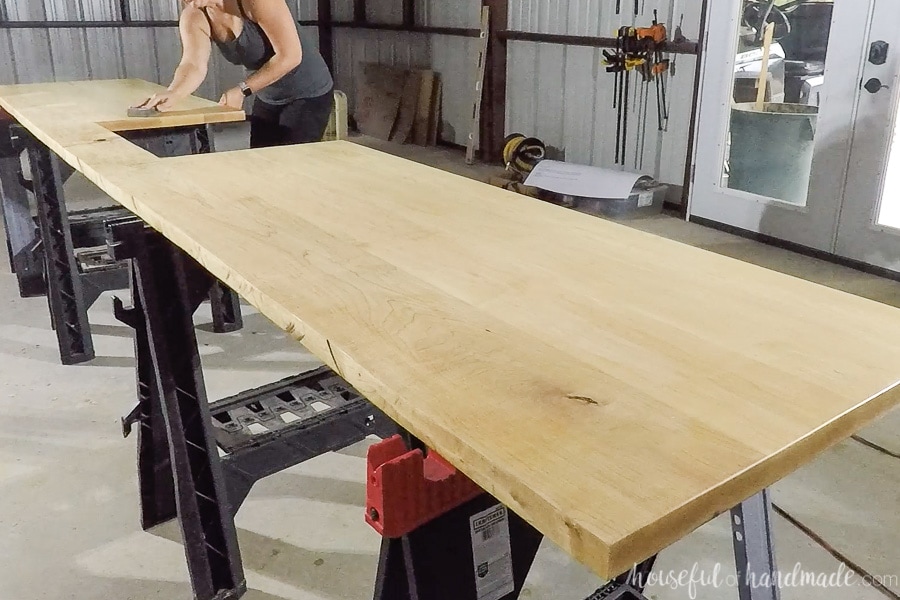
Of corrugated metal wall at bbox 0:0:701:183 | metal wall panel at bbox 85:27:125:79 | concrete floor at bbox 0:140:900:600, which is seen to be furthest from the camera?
metal wall panel at bbox 85:27:125:79

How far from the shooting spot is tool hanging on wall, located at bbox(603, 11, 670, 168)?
488 centimetres

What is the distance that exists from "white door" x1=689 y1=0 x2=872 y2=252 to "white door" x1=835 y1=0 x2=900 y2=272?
4 centimetres

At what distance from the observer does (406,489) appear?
87 cm

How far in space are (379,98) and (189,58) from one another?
16.5 ft

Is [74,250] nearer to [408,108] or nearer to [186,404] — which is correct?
[186,404]

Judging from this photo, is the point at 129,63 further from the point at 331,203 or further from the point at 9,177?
the point at 331,203

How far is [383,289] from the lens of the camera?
3.32 feet

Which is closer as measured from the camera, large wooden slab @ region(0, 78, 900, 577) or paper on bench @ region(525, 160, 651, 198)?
large wooden slab @ region(0, 78, 900, 577)

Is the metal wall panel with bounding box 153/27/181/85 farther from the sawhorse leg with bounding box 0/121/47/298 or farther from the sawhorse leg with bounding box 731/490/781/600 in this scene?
the sawhorse leg with bounding box 731/490/781/600

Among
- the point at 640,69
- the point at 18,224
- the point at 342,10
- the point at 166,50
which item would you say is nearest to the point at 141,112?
the point at 18,224

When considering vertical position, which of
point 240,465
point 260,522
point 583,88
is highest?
point 583,88

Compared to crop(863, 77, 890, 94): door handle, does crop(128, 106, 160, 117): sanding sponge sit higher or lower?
lower

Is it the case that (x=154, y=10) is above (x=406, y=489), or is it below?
above

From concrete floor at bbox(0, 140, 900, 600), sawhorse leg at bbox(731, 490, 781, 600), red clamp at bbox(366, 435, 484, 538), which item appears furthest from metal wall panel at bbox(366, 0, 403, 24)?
red clamp at bbox(366, 435, 484, 538)
